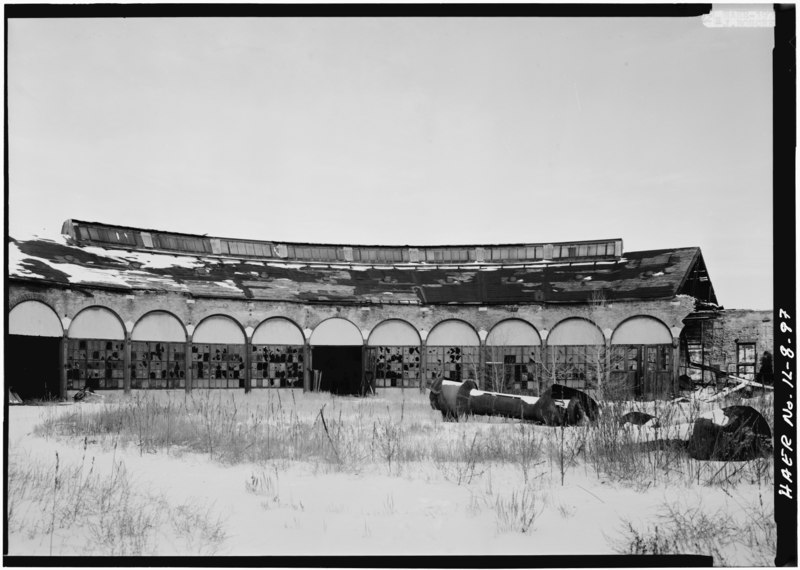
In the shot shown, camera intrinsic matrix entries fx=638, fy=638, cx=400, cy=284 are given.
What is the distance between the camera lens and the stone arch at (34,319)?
1573 centimetres

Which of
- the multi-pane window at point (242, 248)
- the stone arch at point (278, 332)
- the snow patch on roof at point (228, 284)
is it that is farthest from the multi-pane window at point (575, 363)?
the multi-pane window at point (242, 248)

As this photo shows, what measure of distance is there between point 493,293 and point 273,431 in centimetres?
998

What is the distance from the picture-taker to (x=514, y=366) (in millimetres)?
19438

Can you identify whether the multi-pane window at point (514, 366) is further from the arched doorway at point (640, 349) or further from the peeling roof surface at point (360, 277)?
the arched doorway at point (640, 349)

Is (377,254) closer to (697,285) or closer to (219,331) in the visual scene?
(219,331)

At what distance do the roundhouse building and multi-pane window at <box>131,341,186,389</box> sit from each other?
0.04 meters


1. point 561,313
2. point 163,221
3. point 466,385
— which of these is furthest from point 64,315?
point 561,313

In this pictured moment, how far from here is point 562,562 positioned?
802 centimetres

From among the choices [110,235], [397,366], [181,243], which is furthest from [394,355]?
[110,235]

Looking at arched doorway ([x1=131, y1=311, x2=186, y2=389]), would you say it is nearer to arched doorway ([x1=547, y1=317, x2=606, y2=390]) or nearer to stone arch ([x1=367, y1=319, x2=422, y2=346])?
stone arch ([x1=367, y1=319, x2=422, y2=346])

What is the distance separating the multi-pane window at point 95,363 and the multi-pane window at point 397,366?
728cm

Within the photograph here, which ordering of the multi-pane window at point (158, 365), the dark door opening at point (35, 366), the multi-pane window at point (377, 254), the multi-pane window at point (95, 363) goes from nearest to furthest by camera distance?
the dark door opening at point (35, 366) → the multi-pane window at point (95, 363) → the multi-pane window at point (158, 365) → the multi-pane window at point (377, 254)

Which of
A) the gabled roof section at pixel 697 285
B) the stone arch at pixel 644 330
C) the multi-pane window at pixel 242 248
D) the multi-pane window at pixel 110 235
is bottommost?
the stone arch at pixel 644 330

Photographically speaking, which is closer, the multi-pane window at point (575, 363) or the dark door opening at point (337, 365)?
the multi-pane window at point (575, 363)
